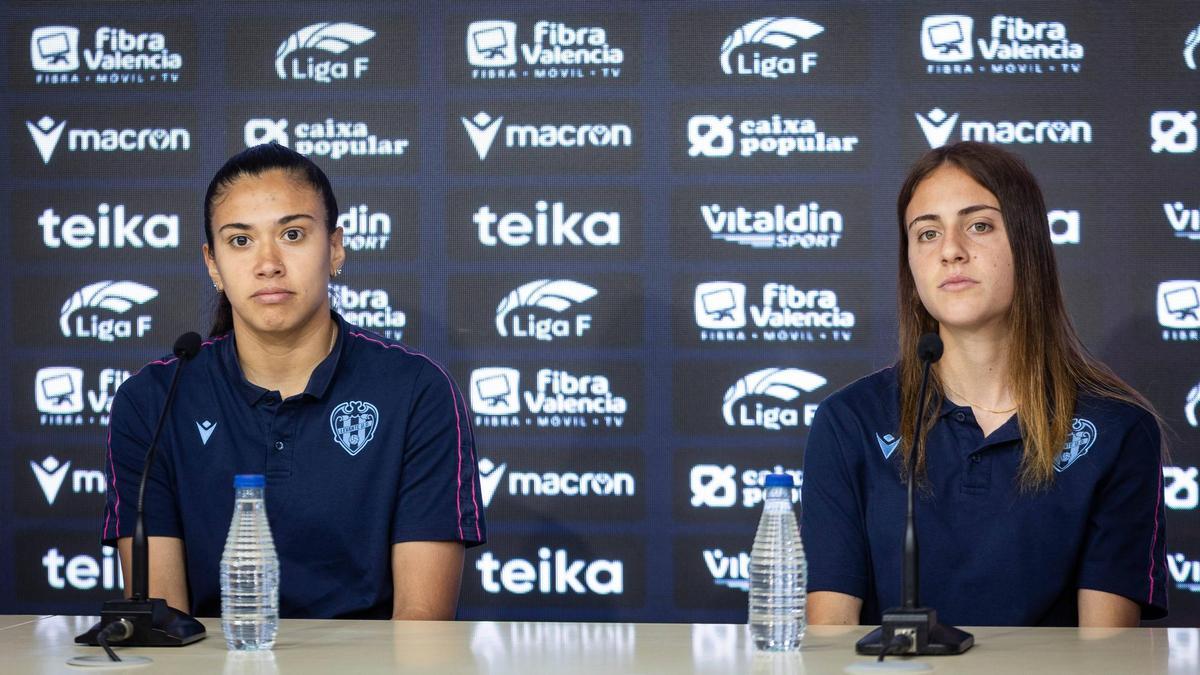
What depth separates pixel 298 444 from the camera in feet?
7.66

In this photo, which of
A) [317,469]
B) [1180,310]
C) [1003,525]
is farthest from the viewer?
[1180,310]

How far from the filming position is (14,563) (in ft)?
11.6

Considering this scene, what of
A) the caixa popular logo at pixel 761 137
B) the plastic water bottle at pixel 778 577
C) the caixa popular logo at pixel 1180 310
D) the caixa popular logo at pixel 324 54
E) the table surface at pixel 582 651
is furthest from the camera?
Answer: the caixa popular logo at pixel 324 54

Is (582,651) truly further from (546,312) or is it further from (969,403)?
(546,312)

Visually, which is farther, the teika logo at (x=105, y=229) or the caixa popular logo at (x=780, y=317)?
the teika logo at (x=105, y=229)

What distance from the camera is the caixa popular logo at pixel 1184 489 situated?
3.29 meters

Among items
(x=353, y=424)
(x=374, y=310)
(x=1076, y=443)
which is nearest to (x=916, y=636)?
(x=1076, y=443)

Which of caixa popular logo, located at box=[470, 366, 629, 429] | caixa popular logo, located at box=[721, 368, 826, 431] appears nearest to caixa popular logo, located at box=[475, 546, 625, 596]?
caixa popular logo, located at box=[470, 366, 629, 429]

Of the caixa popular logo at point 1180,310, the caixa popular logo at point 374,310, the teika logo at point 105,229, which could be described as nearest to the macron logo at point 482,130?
the caixa popular logo at point 374,310

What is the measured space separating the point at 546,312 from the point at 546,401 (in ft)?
0.73

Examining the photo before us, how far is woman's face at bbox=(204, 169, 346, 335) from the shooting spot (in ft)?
7.64

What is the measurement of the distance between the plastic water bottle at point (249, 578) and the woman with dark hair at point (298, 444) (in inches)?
19.8

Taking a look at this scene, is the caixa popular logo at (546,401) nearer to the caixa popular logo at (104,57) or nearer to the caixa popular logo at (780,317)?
the caixa popular logo at (780,317)

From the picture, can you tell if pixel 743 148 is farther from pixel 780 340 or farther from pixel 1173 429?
pixel 1173 429
